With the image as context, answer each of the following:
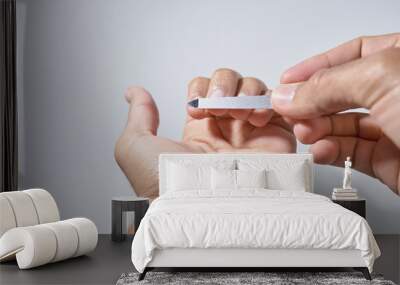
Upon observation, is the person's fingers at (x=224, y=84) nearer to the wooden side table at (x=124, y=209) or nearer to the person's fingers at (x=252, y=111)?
the person's fingers at (x=252, y=111)

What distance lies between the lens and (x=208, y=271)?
4352mm

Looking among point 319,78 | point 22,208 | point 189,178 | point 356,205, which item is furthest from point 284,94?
point 356,205

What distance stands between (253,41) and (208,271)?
2.85 m

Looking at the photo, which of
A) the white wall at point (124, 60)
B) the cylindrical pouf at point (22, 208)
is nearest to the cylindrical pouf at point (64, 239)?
the cylindrical pouf at point (22, 208)

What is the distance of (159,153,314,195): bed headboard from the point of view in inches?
224

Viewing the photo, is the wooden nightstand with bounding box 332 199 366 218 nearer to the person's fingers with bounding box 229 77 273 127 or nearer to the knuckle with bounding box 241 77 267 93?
the person's fingers with bounding box 229 77 273 127

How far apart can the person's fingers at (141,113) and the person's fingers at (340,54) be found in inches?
180

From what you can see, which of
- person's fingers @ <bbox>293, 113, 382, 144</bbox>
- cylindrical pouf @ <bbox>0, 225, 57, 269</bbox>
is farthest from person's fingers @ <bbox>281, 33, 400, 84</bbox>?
cylindrical pouf @ <bbox>0, 225, 57, 269</bbox>

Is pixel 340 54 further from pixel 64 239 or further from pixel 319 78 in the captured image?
pixel 64 239

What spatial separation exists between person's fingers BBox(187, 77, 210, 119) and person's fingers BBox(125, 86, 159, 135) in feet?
1.47

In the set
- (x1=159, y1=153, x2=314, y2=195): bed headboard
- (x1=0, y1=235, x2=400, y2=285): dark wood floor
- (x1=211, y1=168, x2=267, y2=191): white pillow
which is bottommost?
(x1=0, y1=235, x2=400, y2=285): dark wood floor

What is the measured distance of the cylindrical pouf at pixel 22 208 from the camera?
4660mm

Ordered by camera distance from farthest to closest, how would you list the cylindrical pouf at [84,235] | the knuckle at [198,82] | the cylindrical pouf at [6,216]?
the knuckle at [198,82] → the cylindrical pouf at [84,235] → the cylindrical pouf at [6,216]

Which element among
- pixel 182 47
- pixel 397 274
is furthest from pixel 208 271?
pixel 182 47
